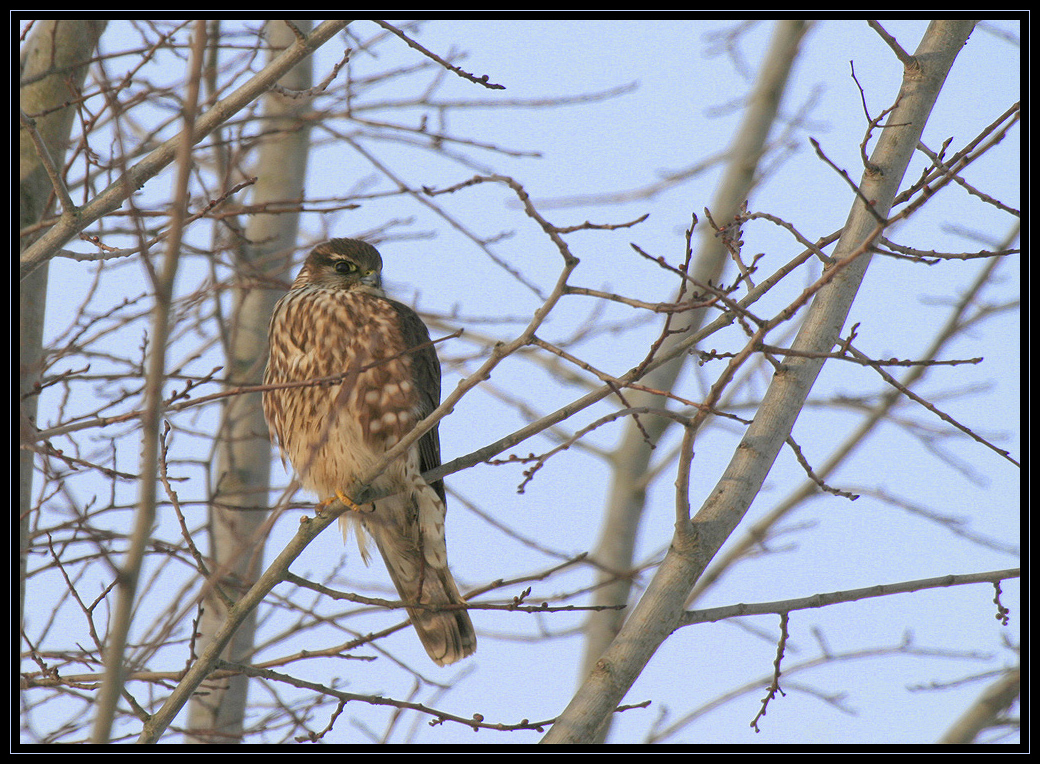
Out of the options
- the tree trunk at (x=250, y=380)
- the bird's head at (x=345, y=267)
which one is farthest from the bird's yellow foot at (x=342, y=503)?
the bird's head at (x=345, y=267)

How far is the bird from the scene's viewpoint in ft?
12.4

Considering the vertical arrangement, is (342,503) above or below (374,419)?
below

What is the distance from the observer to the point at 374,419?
3.78 m

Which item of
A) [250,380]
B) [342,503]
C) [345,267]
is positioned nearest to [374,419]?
[342,503]

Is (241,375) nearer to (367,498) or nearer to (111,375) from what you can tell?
(111,375)

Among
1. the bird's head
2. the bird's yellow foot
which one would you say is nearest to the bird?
the bird's head

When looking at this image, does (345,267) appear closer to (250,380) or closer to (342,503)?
(250,380)

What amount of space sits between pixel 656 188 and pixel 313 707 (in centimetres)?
421

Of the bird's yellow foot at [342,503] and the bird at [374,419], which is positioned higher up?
the bird at [374,419]

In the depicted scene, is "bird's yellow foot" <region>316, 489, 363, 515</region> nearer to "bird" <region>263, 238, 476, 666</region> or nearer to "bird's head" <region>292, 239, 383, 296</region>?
"bird" <region>263, 238, 476, 666</region>

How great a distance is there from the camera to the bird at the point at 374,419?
378 cm

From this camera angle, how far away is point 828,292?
108 inches

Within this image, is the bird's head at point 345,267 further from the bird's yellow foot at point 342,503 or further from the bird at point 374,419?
the bird's yellow foot at point 342,503

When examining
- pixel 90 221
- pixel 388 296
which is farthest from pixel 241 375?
pixel 90 221
